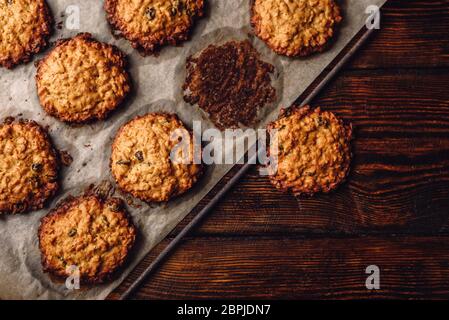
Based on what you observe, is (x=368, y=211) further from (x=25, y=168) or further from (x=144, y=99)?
(x=25, y=168)

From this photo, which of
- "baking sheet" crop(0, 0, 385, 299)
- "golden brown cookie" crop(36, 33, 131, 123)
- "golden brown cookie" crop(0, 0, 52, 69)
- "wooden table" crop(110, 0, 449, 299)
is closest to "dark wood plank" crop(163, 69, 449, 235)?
"wooden table" crop(110, 0, 449, 299)

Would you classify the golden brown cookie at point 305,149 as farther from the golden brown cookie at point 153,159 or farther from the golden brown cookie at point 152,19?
the golden brown cookie at point 152,19

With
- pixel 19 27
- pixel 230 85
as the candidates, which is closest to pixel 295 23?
pixel 230 85

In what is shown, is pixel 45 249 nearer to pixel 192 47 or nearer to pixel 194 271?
pixel 194 271

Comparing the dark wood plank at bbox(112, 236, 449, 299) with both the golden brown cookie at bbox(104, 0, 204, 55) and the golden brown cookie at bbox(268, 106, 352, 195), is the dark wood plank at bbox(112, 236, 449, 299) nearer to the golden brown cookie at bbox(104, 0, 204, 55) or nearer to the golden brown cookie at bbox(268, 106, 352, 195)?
the golden brown cookie at bbox(268, 106, 352, 195)

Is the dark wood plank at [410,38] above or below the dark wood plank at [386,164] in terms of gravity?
above

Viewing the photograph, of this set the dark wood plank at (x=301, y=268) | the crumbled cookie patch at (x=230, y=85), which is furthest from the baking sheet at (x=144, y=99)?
the dark wood plank at (x=301, y=268)

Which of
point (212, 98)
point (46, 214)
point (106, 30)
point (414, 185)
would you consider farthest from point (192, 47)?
point (414, 185)

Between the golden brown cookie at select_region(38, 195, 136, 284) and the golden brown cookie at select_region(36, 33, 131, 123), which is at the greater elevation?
the golden brown cookie at select_region(36, 33, 131, 123)
